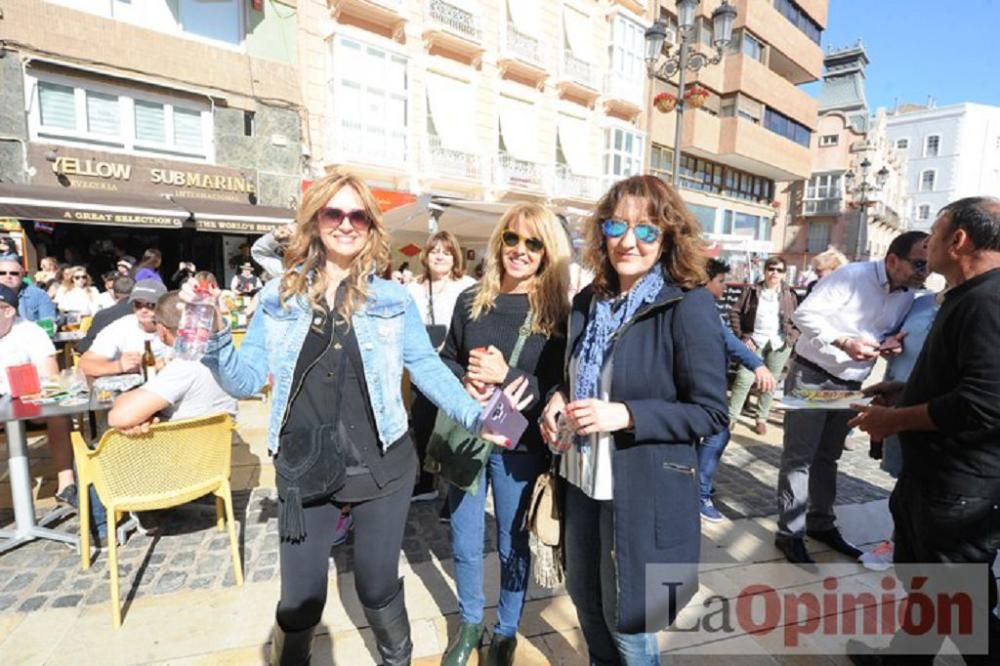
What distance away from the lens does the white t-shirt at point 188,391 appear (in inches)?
112

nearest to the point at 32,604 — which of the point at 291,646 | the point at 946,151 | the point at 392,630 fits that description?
the point at 291,646

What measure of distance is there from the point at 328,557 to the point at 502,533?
74 cm

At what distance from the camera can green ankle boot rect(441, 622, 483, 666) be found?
89.2 inches

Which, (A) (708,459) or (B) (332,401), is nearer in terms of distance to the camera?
(B) (332,401)

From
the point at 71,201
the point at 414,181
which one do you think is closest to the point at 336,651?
the point at 71,201

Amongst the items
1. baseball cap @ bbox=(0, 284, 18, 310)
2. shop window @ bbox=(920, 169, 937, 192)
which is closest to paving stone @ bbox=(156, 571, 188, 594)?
baseball cap @ bbox=(0, 284, 18, 310)

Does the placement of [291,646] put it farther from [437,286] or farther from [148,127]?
[148,127]

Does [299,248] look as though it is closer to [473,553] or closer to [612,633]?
[473,553]

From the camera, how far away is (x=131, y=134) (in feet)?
35.2

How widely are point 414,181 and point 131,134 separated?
6819mm

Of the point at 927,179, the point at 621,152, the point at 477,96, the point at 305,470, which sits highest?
the point at 927,179

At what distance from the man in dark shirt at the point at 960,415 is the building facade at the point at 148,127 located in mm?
11898

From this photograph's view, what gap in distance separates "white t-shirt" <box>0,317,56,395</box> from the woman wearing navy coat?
403 centimetres

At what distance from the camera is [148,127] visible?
35.9ft
